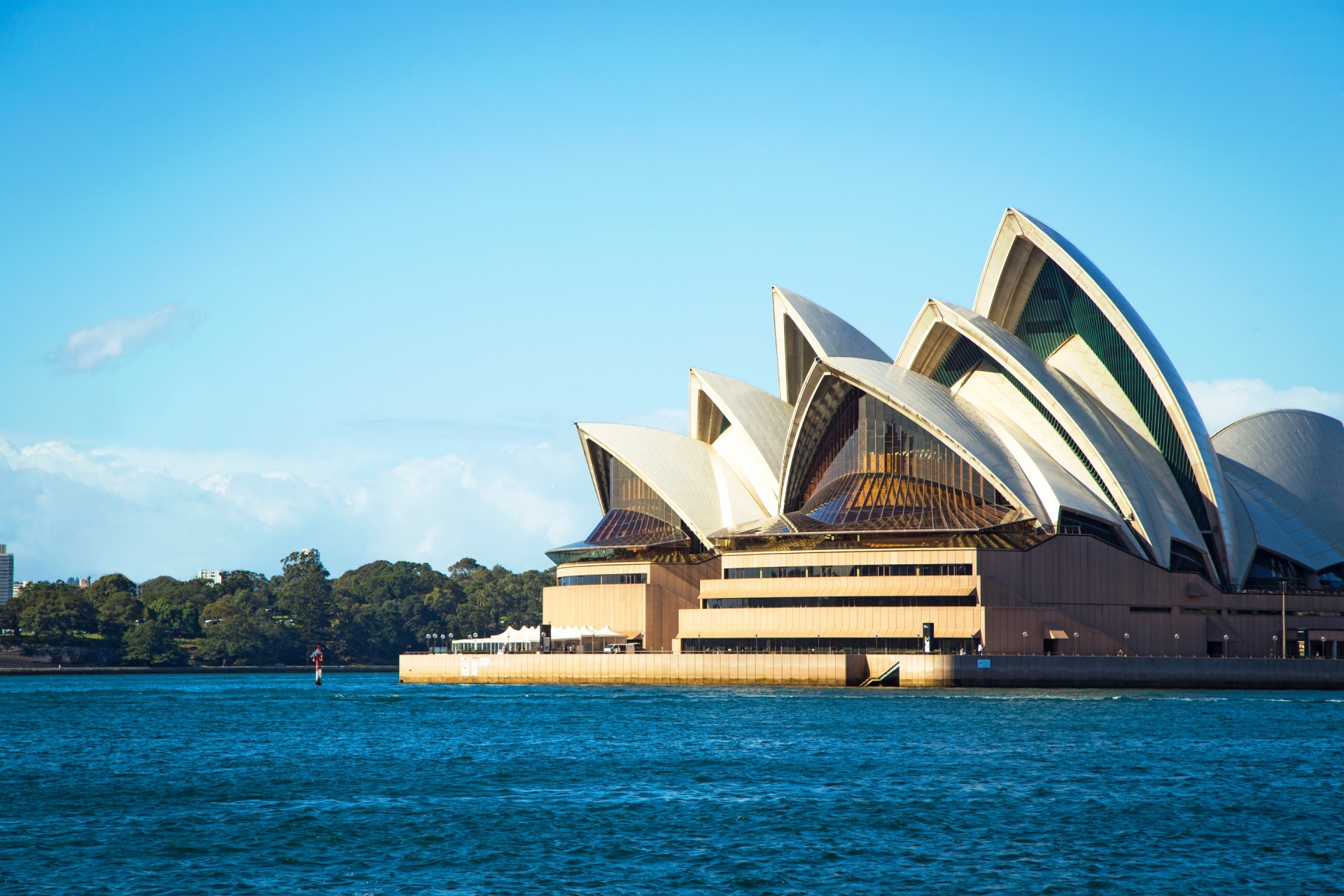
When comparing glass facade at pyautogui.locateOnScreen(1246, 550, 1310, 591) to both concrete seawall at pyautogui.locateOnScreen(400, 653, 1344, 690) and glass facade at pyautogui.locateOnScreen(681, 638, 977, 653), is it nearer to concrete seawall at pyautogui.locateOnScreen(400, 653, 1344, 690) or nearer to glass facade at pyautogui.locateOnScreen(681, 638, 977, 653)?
concrete seawall at pyautogui.locateOnScreen(400, 653, 1344, 690)

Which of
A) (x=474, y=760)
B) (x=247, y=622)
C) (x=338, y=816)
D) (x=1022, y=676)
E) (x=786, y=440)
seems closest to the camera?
(x=338, y=816)

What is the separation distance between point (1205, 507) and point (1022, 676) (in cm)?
1417

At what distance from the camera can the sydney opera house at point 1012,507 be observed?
67.6 m

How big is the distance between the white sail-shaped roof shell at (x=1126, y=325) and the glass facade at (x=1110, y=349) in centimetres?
63

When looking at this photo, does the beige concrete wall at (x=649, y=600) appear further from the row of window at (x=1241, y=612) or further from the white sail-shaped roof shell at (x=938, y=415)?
the row of window at (x=1241, y=612)

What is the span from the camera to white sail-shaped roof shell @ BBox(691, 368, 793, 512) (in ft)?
261

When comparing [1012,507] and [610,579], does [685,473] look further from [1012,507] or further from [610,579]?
[1012,507]

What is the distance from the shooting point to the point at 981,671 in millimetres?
64750

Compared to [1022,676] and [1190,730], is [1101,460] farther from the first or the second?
[1190,730]

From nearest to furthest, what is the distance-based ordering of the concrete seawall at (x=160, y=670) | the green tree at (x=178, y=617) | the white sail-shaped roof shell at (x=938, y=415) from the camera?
the white sail-shaped roof shell at (x=938, y=415) → the concrete seawall at (x=160, y=670) → the green tree at (x=178, y=617)

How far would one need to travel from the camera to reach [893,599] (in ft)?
221

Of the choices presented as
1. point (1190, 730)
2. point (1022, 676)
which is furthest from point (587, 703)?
point (1190, 730)

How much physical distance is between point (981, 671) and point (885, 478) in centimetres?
1214

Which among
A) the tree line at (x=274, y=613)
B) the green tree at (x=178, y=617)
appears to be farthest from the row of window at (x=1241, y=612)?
the green tree at (x=178, y=617)
